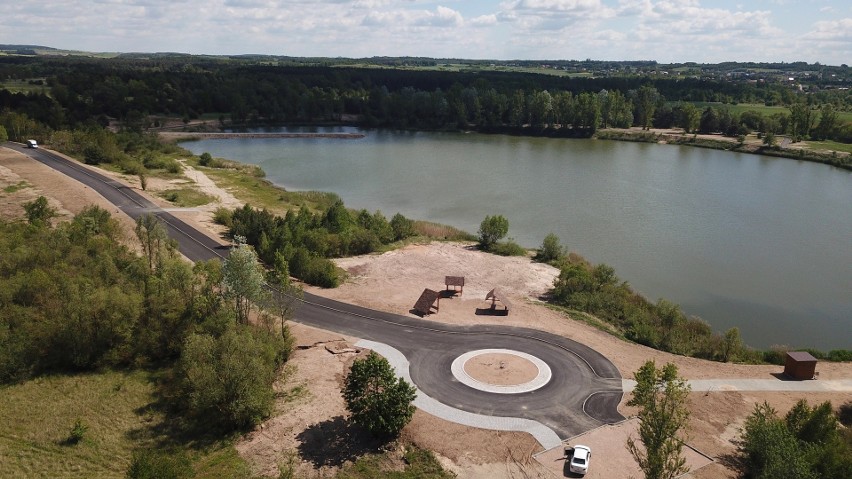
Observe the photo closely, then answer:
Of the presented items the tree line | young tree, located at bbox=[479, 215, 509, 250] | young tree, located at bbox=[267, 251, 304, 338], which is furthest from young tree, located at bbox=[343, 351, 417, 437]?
young tree, located at bbox=[479, 215, 509, 250]

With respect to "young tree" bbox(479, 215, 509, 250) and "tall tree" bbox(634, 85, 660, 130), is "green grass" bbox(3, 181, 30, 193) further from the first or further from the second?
"tall tree" bbox(634, 85, 660, 130)

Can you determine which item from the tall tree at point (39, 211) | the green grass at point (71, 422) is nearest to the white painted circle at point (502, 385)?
the green grass at point (71, 422)

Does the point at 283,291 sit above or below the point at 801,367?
above

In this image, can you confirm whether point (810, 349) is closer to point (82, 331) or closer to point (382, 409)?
point (382, 409)

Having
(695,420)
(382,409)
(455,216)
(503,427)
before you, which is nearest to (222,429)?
(382,409)

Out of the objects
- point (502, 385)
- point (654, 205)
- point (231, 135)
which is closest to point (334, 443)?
point (502, 385)

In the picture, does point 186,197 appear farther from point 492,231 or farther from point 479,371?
point 479,371
